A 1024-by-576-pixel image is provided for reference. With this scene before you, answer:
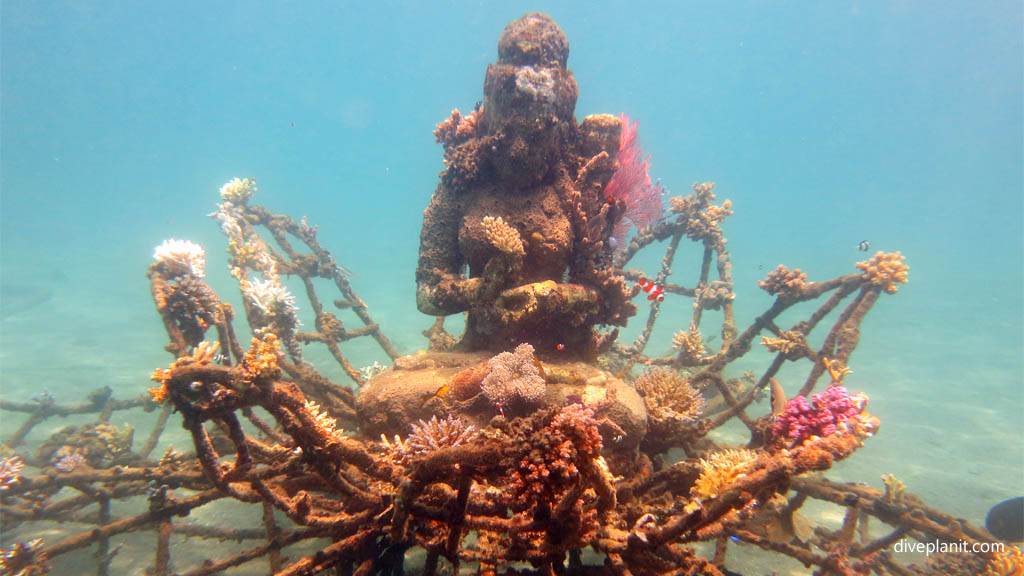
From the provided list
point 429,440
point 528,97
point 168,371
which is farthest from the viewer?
point 528,97

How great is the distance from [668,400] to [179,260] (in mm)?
6922

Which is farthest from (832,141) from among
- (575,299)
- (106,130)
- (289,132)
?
(106,130)

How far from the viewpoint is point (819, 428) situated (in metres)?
4.39

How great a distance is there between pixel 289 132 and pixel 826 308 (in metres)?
193

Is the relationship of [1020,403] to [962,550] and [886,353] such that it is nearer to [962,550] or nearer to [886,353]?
[886,353]

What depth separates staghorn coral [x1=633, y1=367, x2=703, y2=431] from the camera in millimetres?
5477

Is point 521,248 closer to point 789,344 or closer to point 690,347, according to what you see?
point 690,347

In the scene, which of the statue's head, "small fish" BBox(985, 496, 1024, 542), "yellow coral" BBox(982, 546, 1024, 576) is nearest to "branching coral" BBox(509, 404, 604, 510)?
the statue's head

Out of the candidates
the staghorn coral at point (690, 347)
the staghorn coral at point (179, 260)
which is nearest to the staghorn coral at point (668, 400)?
the staghorn coral at point (690, 347)

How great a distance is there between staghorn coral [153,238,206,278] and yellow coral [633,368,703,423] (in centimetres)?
633

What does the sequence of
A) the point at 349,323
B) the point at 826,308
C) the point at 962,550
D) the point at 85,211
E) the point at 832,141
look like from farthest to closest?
1. the point at 832,141
2. the point at 85,211
3. the point at 349,323
4. the point at 826,308
5. the point at 962,550

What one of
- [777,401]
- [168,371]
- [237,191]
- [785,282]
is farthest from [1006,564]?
[237,191]

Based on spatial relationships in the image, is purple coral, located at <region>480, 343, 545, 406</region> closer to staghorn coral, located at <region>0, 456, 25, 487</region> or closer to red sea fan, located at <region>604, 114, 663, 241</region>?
red sea fan, located at <region>604, 114, 663, 241</region>

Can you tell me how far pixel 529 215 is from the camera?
6383 millimetres
